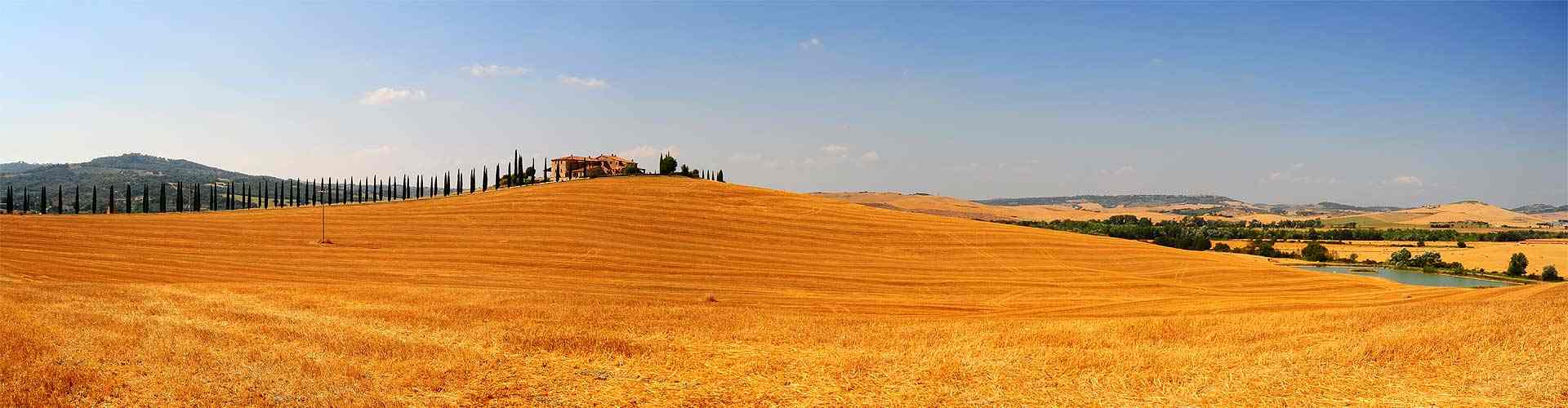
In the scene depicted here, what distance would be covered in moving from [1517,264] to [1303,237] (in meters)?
58.1

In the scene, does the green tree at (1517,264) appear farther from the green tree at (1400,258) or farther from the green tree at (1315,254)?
the green tree at (1315,254)

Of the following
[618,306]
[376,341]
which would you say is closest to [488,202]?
[618,306]

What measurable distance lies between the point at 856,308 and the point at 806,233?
24.9 metres

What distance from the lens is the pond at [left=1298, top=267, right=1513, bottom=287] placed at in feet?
298

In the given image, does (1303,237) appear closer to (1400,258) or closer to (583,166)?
(1400,258)

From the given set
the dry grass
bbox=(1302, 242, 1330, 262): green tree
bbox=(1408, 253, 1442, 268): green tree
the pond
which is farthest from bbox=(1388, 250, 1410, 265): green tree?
bbox=(1302, 242, 1330, 262): green tree

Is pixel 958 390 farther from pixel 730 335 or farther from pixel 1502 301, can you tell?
pixel 1502 301

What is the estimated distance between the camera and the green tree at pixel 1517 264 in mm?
103312

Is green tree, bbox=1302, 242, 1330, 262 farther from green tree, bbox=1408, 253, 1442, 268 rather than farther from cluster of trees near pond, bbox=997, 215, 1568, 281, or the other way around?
green tree, bbox=1408, 253, 1442, 268

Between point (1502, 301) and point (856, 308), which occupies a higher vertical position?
point (1502, 301)

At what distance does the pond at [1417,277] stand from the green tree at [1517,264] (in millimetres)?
7876

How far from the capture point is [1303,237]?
533 ft

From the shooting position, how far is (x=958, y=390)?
33.6 ft

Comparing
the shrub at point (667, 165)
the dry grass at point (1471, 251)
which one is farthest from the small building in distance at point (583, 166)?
the dry grass at point (1471, 251)
